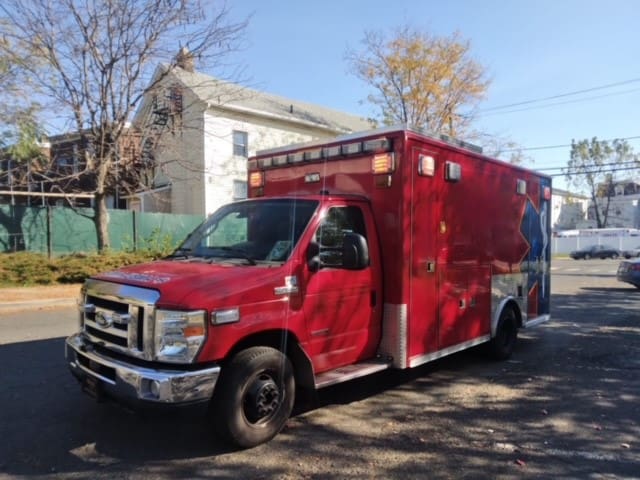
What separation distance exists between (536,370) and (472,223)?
213 centimetres

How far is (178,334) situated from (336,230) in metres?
1.83

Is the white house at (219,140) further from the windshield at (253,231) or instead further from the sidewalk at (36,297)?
the windshield at (253,231)

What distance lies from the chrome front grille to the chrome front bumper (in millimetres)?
135

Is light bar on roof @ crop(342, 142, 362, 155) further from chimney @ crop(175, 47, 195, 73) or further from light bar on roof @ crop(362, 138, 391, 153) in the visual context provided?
chimney @ crop(175, 47, 195, 73)

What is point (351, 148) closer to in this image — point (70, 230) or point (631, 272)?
point (631, 272)

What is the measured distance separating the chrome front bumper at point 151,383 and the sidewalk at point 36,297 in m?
9.38

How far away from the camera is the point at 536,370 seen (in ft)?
22.0

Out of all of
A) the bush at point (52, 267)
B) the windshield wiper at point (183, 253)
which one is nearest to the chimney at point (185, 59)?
the bush at point (52, 267)

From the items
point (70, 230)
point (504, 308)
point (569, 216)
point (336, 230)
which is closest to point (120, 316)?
point (336, 230)

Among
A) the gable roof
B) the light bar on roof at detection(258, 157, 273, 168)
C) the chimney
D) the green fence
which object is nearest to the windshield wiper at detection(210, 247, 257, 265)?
the light bar on roof at detection(258, 157, 273, 168)

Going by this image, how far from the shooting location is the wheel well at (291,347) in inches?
167

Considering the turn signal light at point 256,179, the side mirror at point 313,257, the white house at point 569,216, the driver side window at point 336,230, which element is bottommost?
the side mirror at point 313,257

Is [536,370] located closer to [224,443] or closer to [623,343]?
[623,343]

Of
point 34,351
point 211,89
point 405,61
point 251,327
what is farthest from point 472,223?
point 405,61
